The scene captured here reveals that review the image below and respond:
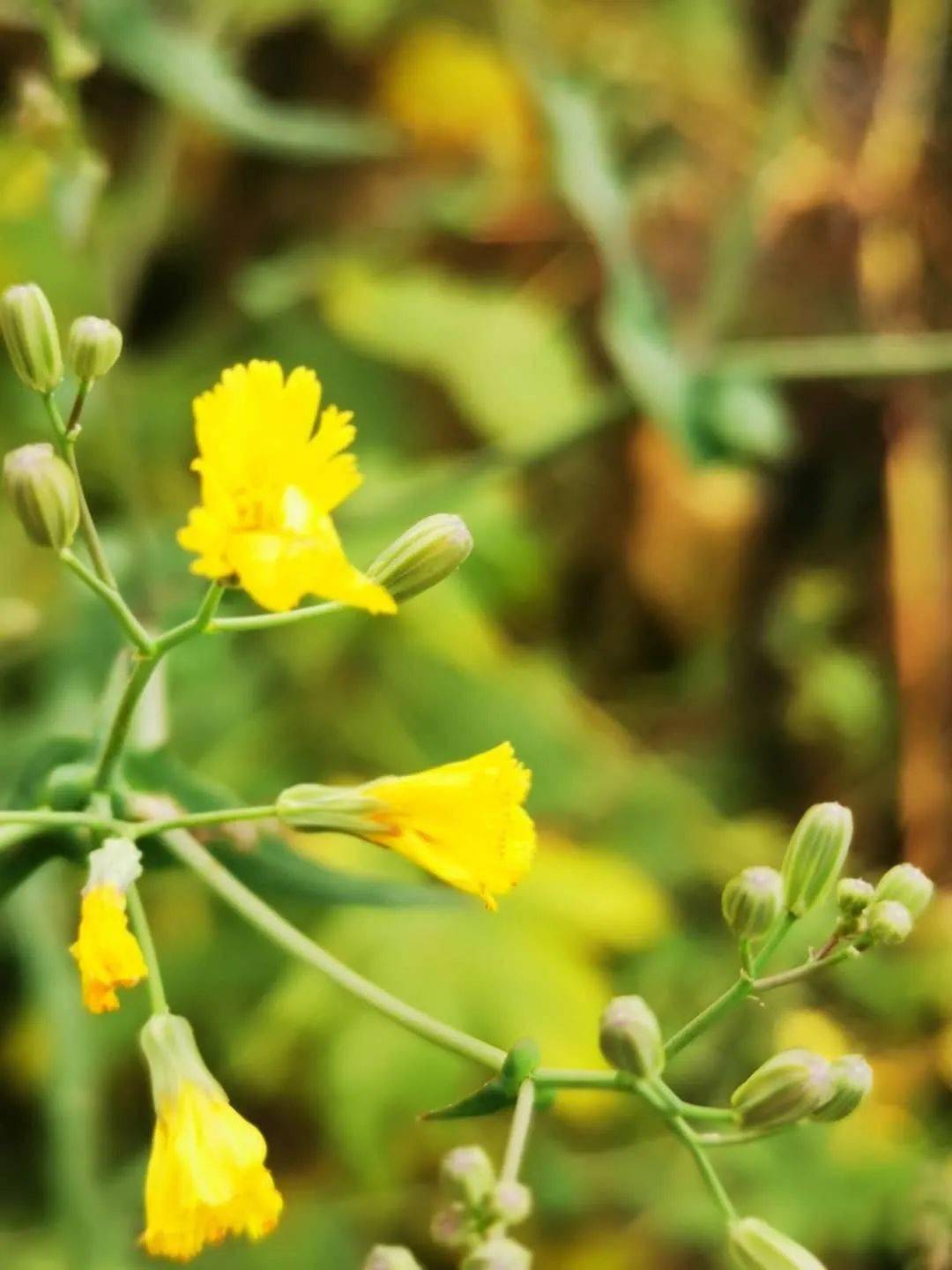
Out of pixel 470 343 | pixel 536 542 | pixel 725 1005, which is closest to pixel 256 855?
pixel 725 1005

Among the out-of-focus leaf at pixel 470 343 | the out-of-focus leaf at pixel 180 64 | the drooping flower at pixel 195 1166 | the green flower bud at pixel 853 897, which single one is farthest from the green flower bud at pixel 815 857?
the out-of-focus leaf at pixel 470 343

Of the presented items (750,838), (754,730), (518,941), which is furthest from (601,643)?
(518,941)

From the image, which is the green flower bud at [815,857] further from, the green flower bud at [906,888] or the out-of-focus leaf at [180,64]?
the out-of-focus leaf at [180,64]

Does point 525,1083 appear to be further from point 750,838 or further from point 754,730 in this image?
point 754,730

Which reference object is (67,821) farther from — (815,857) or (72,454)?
(815,857)

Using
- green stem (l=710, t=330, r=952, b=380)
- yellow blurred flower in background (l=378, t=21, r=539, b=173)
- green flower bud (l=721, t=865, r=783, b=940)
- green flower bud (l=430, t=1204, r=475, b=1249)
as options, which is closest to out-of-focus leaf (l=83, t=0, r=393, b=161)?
green stem (l=710, t=330, r=952, b=380)
